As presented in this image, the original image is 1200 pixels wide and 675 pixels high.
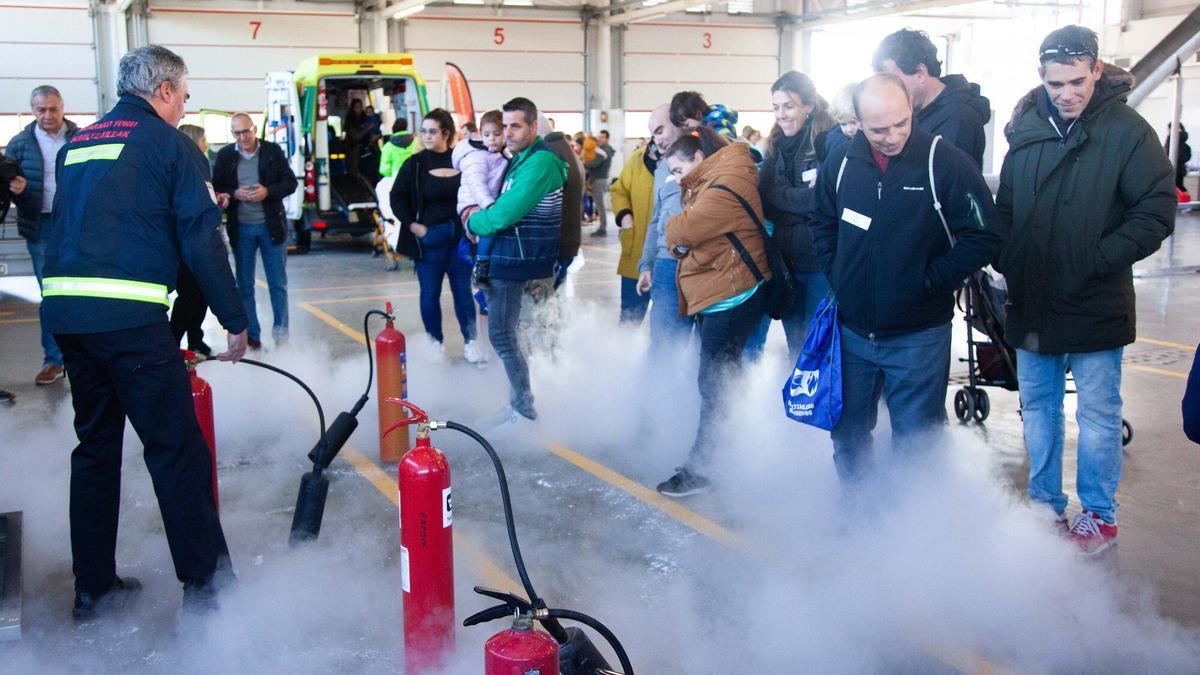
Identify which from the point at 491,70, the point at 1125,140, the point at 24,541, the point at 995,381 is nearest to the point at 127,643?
the point at 24,541

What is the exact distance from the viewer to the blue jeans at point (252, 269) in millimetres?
7805

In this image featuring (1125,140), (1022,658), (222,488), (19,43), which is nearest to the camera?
(1022,658)

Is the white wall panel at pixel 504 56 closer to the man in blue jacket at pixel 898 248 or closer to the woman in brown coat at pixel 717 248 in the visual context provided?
the woman in brown coat at pixel 717 248

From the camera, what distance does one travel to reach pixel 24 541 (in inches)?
171

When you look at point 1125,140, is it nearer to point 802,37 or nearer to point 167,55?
point 167,55

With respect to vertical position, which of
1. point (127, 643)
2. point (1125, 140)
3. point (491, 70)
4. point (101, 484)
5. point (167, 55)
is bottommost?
point (127, 643)

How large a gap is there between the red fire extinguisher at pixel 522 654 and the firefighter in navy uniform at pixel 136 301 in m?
1.60

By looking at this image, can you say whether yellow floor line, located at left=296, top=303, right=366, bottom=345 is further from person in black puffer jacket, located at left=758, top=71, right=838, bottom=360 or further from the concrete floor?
person in black puffer jacket, located at left=758, top=71, right=838, bottom=360

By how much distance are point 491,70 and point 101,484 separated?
2132cm

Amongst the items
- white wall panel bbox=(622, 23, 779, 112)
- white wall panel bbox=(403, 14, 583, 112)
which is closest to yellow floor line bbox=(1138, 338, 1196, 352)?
white wall panel bbox=(403, 14, 583, 112)

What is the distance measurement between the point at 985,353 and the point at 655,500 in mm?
2097

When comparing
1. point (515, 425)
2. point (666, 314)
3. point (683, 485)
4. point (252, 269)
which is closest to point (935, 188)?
point (683, 485)

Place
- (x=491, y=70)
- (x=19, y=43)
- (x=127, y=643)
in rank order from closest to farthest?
(x=127, y=643)
(x=19, y=43)
(x=491, y=70)

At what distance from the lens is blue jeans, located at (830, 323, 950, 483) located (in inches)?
147
